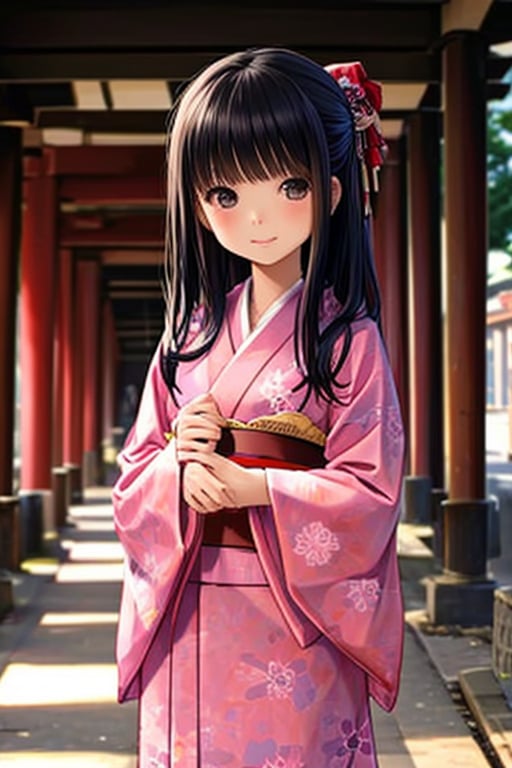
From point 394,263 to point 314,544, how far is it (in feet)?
32.8

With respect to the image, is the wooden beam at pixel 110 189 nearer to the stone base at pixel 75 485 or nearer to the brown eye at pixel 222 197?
the stone base at pixel 75 485

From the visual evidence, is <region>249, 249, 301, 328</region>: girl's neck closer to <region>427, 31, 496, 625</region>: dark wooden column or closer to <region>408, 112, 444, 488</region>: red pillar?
<region>427, 31, 496, 625</region>: dark wooden column

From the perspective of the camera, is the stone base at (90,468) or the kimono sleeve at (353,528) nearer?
the kimono sleeve at (353,528)

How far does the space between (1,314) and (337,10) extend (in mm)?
3062

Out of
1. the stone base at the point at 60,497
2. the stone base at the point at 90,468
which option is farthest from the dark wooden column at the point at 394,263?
the stone base at the point at 90,468

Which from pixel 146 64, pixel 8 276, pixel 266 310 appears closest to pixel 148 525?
pixel 266 310

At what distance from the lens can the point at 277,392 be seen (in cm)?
228

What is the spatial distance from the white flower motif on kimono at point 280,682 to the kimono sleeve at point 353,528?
0.10 metres

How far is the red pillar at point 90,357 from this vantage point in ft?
63.0

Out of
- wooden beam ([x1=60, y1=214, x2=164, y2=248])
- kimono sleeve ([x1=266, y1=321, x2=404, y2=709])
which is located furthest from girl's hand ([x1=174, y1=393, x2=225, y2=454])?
wooden beam ([x1=60, y1=214, x2=164, y2=248])

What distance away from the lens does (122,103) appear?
10500 mm

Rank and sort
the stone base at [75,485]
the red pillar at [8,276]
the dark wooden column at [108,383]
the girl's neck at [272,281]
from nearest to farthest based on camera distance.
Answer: the girl's neck at [272,281]
the red pillar at [8,276]
the stone base at [75,485]
the dark wooden column at [108,383]

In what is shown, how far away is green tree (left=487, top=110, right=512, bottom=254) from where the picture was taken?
65.3 feet

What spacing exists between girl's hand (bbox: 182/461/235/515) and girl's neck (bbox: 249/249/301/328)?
0.36m
